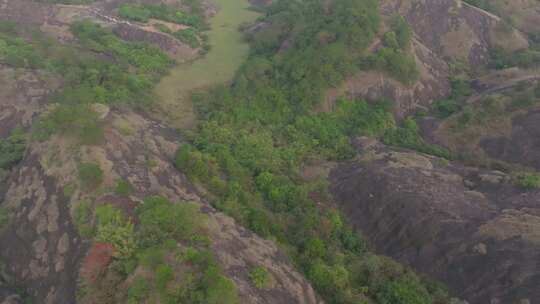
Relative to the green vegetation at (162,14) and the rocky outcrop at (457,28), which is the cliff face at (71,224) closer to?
the green vegetation at (162,14)

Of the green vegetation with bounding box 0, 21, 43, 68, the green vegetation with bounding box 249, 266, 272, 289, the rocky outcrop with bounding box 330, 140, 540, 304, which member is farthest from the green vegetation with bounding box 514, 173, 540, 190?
the green vegetation with bounding box 0, 21, 43, 68

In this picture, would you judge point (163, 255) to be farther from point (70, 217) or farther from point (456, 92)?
point (456, 92)

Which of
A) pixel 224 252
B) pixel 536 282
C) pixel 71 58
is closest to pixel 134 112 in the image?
pixel 71 58

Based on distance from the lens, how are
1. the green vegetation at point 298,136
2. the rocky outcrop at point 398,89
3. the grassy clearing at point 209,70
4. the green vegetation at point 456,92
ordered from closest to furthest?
the green vegetation at point 298,136 → the rocky outcrop at point 398,89 → the grassy clearing at point 209,70 → the green vegetation at point 456,92

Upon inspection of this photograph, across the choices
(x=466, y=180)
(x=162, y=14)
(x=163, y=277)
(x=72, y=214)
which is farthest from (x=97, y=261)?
(x=162, y=14)

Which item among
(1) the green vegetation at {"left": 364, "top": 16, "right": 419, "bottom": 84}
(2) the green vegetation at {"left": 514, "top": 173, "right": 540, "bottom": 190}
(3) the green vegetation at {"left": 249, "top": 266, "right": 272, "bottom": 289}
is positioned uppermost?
(1) the green vegetation at {"left": 364, "top": 16, "right": 419, "bottom": 84}

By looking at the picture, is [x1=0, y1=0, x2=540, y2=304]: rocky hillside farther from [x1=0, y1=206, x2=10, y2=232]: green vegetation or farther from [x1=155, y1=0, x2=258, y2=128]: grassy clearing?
[x1=155, y1=0, x2=258, y2=128]: grassy clearing

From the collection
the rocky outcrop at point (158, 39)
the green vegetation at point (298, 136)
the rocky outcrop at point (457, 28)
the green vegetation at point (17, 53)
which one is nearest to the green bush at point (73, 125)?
the green vegetation at point (298, 136)
